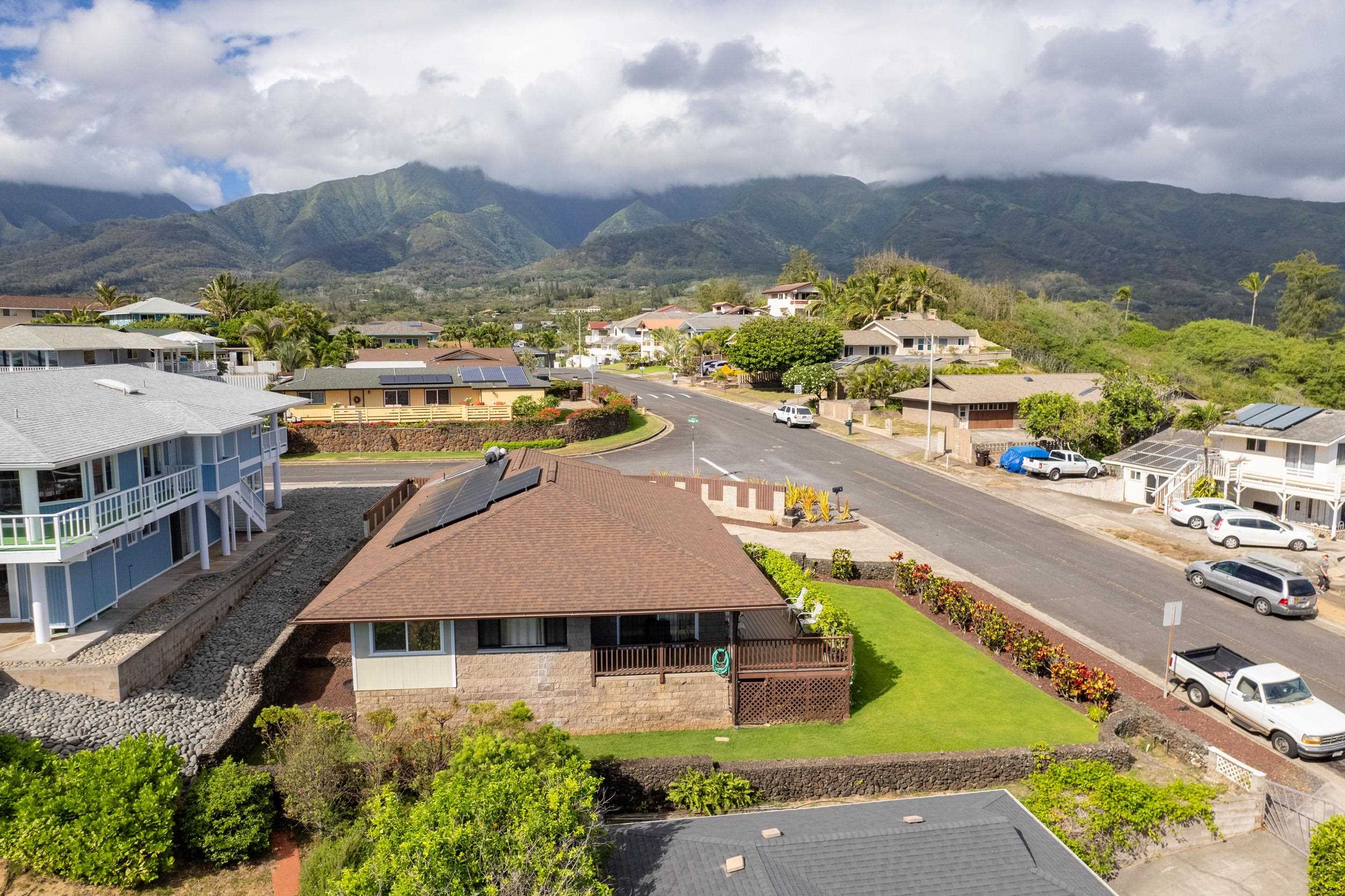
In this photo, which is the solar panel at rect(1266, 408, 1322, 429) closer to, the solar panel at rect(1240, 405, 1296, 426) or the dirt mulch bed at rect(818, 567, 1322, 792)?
the solar panel at rect(1240, 405, 1296, 426)

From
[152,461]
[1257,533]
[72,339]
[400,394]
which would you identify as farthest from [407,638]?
[72,339]

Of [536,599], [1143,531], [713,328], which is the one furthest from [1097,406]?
[713,328]

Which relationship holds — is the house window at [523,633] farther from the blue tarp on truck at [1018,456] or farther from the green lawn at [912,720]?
the blue tarp on truck at [1018,456]

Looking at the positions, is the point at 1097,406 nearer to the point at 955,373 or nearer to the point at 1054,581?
the point at 955,373

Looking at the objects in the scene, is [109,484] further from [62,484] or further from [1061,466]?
[1061,466]

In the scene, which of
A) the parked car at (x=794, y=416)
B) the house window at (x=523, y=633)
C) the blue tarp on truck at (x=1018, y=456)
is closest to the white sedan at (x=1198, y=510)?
the blue tarp on truck at (x=1018, y=456)

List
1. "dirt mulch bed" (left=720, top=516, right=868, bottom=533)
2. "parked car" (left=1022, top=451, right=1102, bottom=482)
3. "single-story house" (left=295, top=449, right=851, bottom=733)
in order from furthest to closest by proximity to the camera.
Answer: "parked car" (left=1022, top=451, right=1102, bottom=482), "dirt mulch bed" (left=720, top=516, right=868, bottom=533), "single-story house" (left=295, top=449, right=851, bottom=733)

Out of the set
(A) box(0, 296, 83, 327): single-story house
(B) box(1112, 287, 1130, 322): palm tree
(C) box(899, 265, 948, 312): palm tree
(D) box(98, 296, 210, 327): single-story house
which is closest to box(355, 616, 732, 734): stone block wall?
(D) box(98, 296, 210, 327): single-story house
